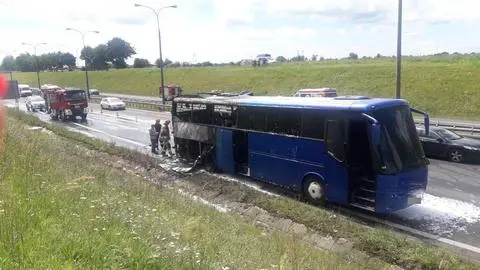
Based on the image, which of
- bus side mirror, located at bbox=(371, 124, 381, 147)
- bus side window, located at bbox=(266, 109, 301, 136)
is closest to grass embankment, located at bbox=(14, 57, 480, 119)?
bus side window, located at bbox=(266, 109, 301, 136)

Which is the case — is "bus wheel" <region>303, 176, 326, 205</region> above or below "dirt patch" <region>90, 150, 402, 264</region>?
above

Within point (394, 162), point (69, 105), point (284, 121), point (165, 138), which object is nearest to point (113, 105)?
point (69, 105)

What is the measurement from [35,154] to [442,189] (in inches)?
417

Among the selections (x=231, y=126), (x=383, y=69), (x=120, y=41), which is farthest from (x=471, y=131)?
(x=120, y=41)

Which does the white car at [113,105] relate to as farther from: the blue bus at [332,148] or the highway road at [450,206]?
the highway road at [450,206]

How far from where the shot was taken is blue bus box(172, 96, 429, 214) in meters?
10.7

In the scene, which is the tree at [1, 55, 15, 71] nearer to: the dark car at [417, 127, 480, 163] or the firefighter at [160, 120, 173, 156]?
the firefighter at [160, 120, 173, 156]

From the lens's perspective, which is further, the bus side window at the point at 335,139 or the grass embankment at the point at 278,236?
the bus side window at the point at 335,139

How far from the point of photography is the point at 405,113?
11227 mm

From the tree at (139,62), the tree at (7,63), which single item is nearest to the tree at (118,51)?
the tree at (139,62)

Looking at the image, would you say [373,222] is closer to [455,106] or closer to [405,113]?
[405,113]

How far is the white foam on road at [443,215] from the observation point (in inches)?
408

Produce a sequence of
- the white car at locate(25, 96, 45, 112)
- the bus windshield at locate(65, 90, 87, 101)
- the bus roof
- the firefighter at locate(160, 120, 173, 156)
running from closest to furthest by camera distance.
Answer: the bus roof → the firefighter at locate(160, 120, 173, 156) → the bus windshield at locate(65, 90, 87, 101) → the white car at locate(25, 96, 45, 112)

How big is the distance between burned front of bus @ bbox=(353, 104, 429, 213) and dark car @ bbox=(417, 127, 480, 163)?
7.68 meters
